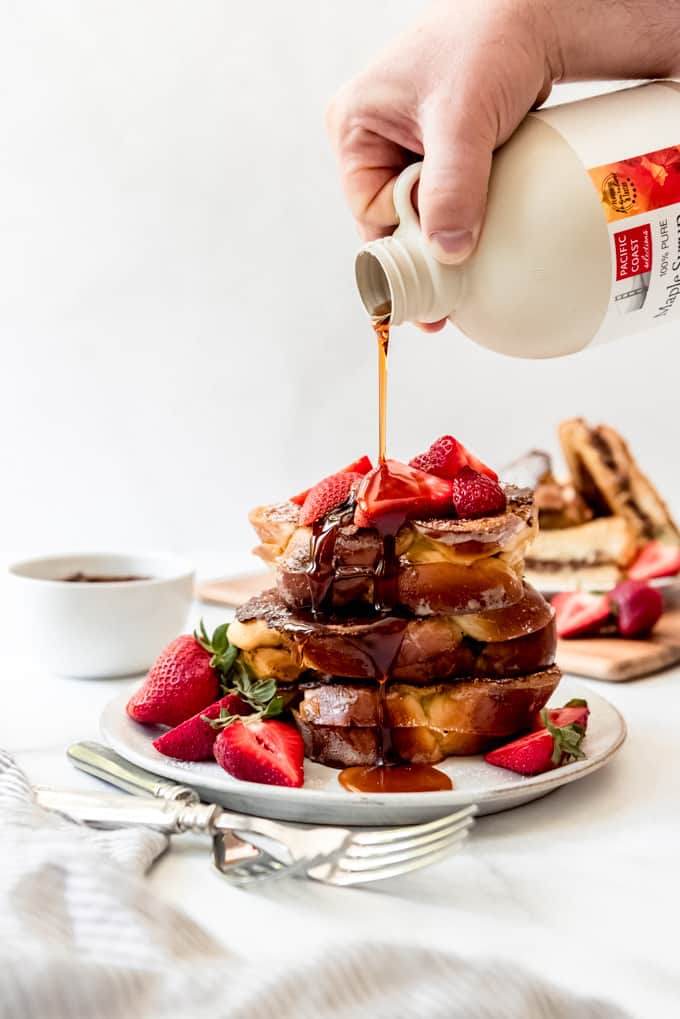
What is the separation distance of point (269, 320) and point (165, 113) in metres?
0.72

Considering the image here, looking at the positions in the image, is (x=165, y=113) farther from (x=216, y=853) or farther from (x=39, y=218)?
(x=216, y=853)

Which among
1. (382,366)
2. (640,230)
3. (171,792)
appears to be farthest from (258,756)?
(640,230)

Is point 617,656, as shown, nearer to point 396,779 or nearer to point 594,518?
point 594,518

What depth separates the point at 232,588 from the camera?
10.3ft

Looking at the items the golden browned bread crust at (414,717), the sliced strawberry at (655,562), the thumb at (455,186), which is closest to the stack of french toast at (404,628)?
the golden browned bread crust at (414,717)

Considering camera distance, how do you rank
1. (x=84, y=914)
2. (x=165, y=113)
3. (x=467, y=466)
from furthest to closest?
(x=165, y=113)
(x=467, y=466)
(x=84, y=914)

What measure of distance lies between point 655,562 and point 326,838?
171 cm

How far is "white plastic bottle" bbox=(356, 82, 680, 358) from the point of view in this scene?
1.79m

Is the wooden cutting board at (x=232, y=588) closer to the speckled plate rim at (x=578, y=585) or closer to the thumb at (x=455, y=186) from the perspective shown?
the speckled plate rim at (x=578, y=585)

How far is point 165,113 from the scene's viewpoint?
13.0ft

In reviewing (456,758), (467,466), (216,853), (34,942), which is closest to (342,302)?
(467,466)

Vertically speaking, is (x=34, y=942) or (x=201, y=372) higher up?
(x=201, y=372)

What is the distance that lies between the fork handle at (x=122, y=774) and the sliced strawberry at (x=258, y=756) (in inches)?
2.7

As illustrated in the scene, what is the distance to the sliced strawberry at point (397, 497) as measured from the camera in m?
1.90
